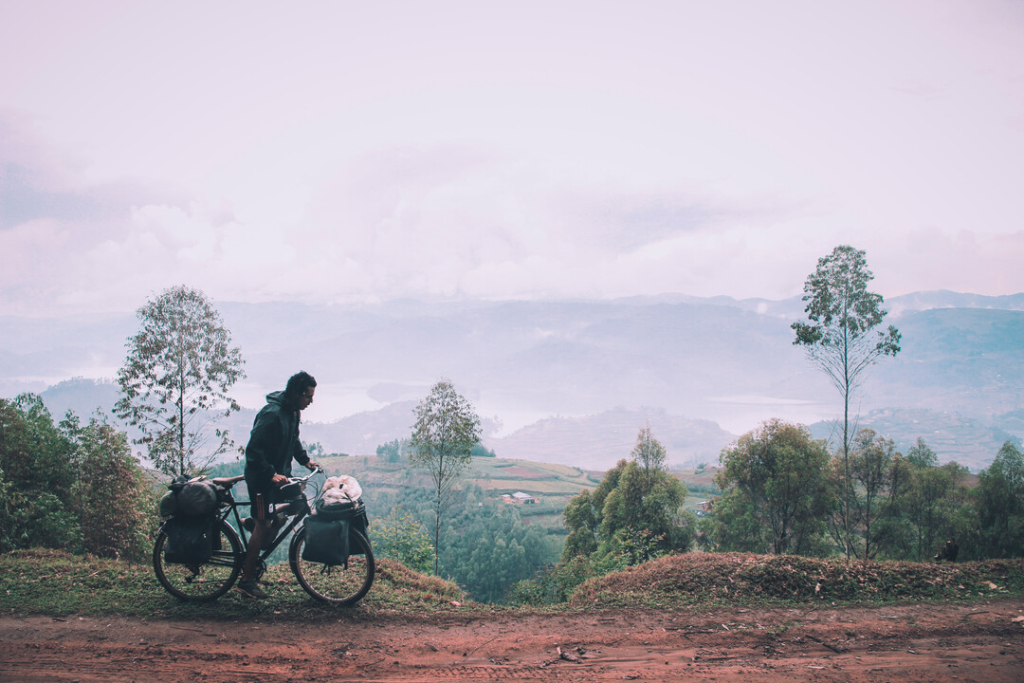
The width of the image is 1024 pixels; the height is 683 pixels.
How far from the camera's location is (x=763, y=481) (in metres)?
32.4

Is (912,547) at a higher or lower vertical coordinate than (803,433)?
lower

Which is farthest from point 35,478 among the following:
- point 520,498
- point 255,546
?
point 520,498

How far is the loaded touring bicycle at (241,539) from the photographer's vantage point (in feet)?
21.4

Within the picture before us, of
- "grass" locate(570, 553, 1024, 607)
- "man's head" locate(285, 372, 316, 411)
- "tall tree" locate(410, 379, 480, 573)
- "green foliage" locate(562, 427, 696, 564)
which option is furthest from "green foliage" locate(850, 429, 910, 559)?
"man's head" locate(285, 372, 316, 411)

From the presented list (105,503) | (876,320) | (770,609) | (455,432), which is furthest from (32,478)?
(876,320)

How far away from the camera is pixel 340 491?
22.3 feet

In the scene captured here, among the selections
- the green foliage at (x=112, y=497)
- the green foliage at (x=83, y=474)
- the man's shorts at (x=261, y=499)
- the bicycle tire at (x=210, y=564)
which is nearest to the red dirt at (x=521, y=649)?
the bicycle tire at (x=210, y=564)

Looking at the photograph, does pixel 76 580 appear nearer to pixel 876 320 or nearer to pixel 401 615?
pixel 401 615

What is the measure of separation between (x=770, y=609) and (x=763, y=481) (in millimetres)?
28265

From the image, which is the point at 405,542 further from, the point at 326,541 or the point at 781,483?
the point at 781,483

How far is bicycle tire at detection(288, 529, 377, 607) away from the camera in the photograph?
6723mm

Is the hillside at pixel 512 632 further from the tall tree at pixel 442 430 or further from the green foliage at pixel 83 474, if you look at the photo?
the tall tree at pixel 442 430

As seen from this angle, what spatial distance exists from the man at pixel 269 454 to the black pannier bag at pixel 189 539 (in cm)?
49

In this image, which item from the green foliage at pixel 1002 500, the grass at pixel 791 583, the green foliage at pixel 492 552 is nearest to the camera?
the grass at pixel 791 583
